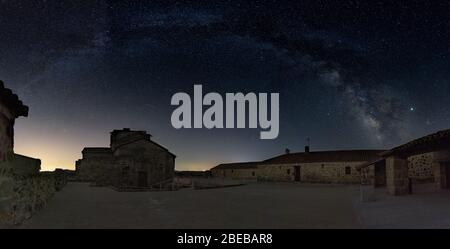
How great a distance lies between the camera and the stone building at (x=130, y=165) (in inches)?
1409

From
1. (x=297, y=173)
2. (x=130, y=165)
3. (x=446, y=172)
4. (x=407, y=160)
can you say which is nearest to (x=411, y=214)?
(x=407, y=160)

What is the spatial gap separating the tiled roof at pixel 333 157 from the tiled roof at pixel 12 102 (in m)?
32.1

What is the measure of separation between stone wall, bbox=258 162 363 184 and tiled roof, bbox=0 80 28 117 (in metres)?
31.5

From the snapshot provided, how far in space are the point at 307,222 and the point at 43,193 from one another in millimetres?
10283

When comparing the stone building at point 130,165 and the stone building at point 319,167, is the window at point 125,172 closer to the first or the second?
the stone building at point 130,165

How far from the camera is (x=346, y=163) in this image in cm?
3759

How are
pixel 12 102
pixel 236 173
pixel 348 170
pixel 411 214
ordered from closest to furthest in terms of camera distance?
1. pixel 411 214
2. pixel 12 102
3. pixel 348 170
4. pixel 236 173

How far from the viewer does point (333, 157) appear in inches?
1577

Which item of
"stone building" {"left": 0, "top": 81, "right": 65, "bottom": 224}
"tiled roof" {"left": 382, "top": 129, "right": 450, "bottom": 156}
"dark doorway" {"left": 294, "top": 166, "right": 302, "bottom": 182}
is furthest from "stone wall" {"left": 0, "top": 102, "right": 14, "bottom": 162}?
"dark doorway" {"left": 294, "top": 166, "right": 302, "bottom": 182}

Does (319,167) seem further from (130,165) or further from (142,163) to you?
(130,165)

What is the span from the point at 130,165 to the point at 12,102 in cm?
2504

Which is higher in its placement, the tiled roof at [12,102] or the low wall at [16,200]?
the tiled roof at [12,102]

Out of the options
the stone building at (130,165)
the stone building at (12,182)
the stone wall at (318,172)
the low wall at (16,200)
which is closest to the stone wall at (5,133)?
the stone building at (12,182)

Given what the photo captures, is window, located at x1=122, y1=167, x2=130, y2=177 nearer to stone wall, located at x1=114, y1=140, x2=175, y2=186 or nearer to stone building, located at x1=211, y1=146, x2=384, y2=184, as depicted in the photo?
stone wall, located at x1=114, y1=140, x2=175, y2=186
